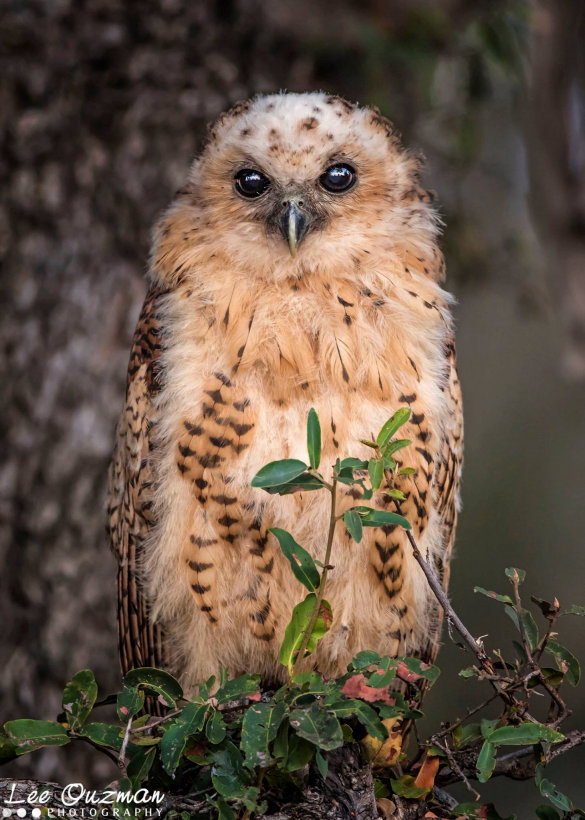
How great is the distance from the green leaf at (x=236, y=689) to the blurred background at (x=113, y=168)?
6.05 ft

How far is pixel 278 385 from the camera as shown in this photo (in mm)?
2467

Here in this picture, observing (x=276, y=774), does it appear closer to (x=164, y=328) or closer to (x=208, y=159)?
(x=164, y=328)

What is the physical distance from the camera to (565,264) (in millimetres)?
4301

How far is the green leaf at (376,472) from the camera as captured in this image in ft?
6.33

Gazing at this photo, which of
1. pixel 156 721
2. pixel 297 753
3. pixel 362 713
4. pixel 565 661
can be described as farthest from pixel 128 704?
pixel 565 661

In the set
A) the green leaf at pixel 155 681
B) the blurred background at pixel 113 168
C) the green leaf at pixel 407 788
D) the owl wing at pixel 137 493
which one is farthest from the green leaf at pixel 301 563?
the blurred background at pixel 113 168

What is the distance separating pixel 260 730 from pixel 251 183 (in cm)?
140

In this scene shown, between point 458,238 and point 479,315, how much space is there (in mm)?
1342

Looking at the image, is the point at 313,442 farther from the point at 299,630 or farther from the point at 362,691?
the point at 362,691

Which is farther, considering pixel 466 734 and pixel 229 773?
pixel 466 734

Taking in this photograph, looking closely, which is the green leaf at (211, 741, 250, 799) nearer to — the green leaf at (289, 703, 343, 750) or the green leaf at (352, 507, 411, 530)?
the green leaf at (289, 703, 343, 750)

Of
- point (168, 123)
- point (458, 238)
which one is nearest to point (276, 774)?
point (168, 123)

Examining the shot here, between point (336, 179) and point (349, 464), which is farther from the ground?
point (336, 179)

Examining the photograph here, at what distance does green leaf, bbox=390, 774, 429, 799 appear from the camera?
2225 mm
